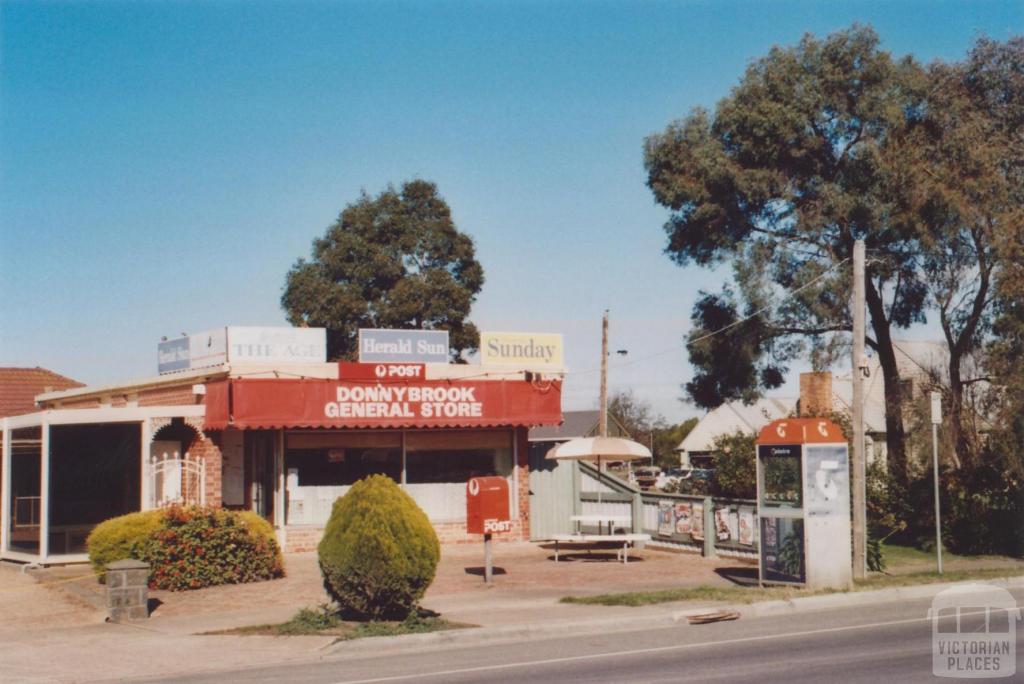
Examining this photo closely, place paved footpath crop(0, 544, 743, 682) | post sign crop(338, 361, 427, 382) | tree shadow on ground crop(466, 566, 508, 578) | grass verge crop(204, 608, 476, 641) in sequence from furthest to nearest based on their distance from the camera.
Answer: post sign crop(338, 361, 427, 382)
tree shadow on ground crop(466, 566, 508, 578)
grass verge crop(204, 608, 476, 641)
paved footpath crop(0, 544, 743, 682)

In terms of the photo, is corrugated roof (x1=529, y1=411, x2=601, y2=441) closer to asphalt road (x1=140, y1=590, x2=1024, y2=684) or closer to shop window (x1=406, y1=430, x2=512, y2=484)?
shop window (x1=406, y1=430, x2=512, y2=484)

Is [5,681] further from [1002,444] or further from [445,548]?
[1002,444]

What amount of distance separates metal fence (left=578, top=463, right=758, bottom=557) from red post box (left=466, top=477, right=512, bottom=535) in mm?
5131

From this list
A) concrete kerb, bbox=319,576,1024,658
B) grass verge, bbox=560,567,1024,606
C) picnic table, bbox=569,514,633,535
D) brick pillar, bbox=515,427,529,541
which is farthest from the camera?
brick pillar, bbox=515,427,529,541

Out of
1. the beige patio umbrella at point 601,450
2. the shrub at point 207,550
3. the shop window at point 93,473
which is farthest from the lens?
the shop window at point 93,473

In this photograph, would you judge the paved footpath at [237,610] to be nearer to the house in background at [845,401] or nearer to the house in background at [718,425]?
the house in background at [845,401]

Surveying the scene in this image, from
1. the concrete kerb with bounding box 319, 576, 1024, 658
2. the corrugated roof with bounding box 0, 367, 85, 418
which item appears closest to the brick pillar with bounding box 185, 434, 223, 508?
the concrete kerb with bounding box 319, 576, 1024, 658

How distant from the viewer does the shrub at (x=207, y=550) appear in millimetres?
17062

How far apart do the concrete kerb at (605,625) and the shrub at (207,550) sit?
5.68 metres

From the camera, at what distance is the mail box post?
17.8 metres

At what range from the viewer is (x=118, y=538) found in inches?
668

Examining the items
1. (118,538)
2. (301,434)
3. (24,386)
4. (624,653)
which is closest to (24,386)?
(24,386)

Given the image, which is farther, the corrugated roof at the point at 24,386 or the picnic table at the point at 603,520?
the corrugated roof at the point at 24,386

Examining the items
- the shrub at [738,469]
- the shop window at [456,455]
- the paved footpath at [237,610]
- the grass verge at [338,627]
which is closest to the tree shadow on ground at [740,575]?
the paved footpath at [237,610]
